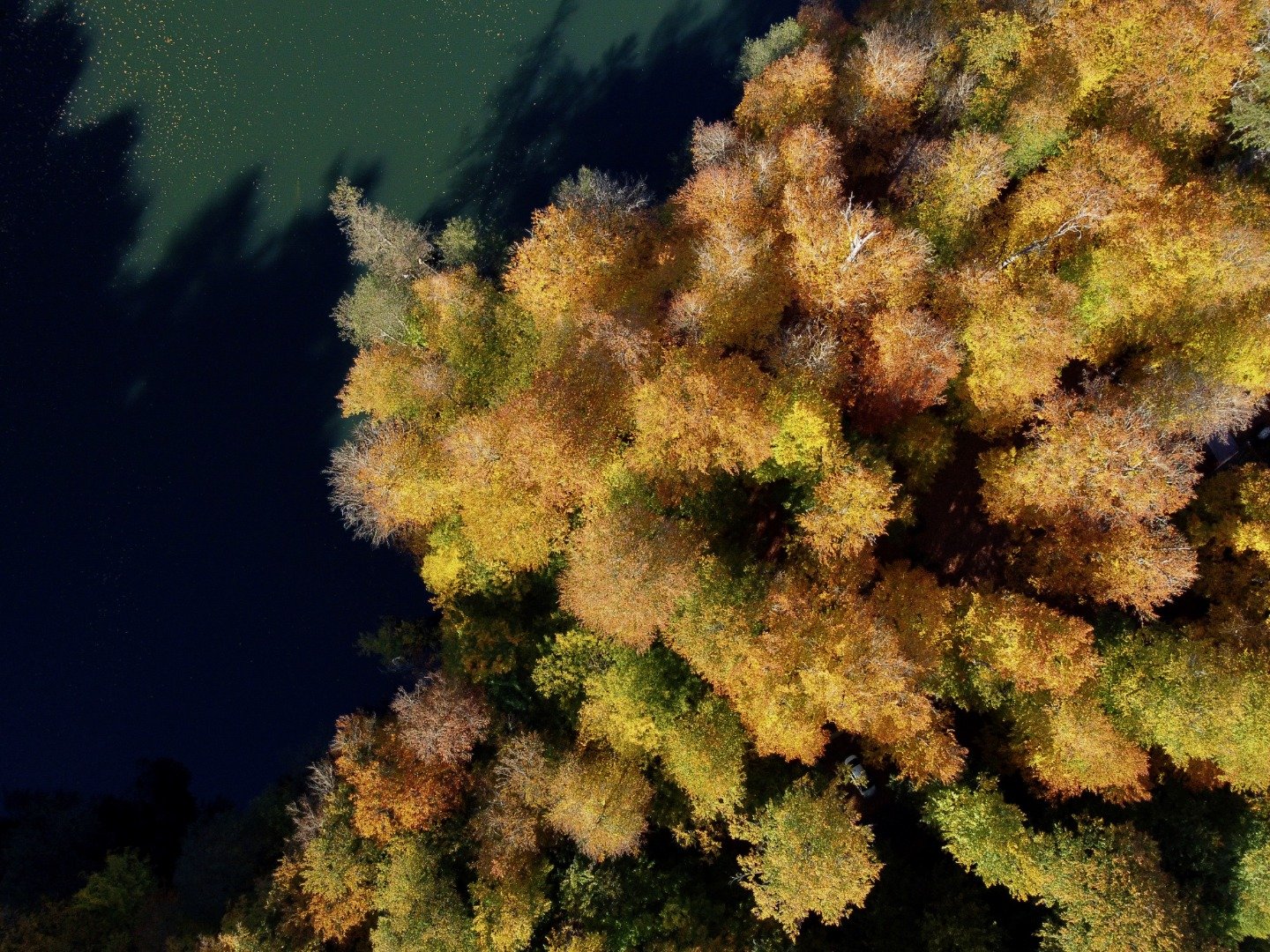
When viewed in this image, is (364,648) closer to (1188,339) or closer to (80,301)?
(80,301)

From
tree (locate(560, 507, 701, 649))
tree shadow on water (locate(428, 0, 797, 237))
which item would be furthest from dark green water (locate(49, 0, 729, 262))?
tree (locate(560, 507, 701, 649))

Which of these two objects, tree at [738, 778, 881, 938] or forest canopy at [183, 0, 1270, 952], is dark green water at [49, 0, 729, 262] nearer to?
forest canopy at [183, 0, 1270, 952]

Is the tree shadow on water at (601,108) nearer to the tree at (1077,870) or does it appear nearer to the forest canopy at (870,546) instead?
the forest canopy at (870,546)

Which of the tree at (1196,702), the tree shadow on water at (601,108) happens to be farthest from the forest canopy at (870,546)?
the tree shadow on water at (601,108)

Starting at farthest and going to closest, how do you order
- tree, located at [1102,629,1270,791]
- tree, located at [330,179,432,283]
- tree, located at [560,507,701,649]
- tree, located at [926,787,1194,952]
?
tree, located at [330,179,432,283], tree, located at [560,507,701,649], tree, located at [1102,629,1270,791], tree, located at [926,787,1194,952]

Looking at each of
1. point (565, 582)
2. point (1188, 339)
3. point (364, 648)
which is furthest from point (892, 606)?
point (364, 648)

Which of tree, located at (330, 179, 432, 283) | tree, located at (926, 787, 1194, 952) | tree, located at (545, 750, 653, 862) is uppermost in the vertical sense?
tree, located at (330, 179, 432, 283)

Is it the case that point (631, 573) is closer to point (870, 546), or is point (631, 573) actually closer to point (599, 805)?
point (599, 805)

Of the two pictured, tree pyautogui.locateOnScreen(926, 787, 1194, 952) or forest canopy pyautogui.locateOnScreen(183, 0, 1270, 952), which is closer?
tree pyautogui.locateOnScreen(926, 787, 1194, 952)
